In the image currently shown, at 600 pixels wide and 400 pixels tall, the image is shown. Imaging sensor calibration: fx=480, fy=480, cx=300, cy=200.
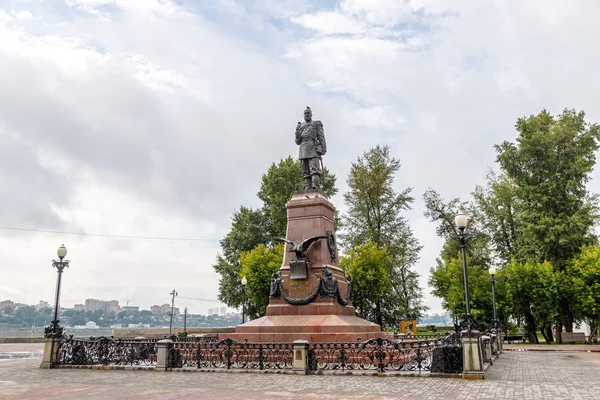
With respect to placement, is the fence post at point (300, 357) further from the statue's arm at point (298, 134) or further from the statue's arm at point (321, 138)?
the statue's arm at point (298, 134)

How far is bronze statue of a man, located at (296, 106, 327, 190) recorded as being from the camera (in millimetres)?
19656

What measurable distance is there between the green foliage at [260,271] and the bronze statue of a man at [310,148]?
15.6m

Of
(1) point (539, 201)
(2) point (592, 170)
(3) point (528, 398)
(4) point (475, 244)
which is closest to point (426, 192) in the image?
(4) point (475, 244)

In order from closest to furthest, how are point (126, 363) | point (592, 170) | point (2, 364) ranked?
point (126, 363) < point (2, 364) < point (592, 170)

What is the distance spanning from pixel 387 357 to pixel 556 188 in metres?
25.5

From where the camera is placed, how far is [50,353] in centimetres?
1603

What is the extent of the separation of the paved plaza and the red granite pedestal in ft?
9.49

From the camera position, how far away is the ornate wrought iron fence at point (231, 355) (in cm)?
1423

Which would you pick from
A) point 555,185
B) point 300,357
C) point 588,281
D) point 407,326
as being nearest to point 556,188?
point 555,185

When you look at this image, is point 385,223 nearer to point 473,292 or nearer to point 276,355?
point 473,292

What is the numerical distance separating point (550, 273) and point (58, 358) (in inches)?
1165

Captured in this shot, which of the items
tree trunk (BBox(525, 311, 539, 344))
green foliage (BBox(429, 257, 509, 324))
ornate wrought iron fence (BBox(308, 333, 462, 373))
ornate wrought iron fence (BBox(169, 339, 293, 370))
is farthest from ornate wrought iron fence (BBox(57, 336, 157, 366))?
tree trunk (BBox(525, 311, 539, 344))

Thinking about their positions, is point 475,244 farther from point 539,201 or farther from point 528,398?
point 528,398

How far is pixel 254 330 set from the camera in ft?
54.4
